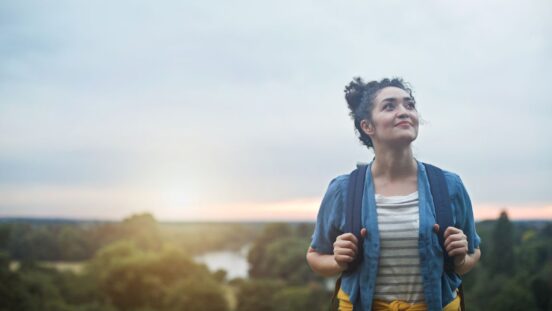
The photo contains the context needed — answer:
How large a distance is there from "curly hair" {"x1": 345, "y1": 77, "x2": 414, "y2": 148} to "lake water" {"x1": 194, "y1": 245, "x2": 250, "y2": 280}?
4560 centimetres

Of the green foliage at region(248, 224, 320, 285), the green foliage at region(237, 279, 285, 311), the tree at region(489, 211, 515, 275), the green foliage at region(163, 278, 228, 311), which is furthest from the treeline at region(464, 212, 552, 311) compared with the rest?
the green foliage at region(163, 278, 228, 311)

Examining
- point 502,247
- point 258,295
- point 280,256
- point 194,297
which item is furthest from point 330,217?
point 280,256

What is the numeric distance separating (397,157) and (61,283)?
133 feet

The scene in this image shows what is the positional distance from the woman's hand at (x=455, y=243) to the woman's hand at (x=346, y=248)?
46 cm

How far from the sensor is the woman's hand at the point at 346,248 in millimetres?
3387

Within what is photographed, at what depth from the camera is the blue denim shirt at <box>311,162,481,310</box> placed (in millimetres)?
3369

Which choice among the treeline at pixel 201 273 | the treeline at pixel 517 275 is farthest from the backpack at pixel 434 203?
the treeline at pixel 517 275

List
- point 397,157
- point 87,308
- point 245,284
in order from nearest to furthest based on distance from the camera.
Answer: point 397,157
point 87,308
point 245,284

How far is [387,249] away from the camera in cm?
344

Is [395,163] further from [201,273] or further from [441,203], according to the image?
[201,273]

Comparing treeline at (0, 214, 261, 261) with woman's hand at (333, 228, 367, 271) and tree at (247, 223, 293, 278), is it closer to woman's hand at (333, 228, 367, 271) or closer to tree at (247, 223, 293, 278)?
tree at (247, 223, 293, 278)

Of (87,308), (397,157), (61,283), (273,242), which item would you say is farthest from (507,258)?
(397,157)

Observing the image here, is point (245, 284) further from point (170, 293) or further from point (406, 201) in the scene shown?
point (406, 201)

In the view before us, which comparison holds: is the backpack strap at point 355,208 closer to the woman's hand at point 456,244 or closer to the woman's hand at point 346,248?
the woman's hand at point 346,248
